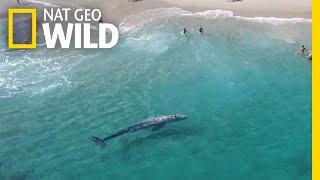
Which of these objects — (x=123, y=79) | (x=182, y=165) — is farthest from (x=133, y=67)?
(x=182, y=165)

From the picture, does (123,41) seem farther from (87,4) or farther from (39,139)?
(39,139)

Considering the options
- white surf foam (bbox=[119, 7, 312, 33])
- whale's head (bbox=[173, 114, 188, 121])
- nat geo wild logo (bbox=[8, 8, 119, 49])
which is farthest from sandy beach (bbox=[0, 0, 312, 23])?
whale's head (bbox=[173, 114, 188, 121])

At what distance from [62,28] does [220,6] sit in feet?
73.1

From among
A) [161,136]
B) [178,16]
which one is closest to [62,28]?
[161,136]

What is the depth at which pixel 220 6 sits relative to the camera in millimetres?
61906

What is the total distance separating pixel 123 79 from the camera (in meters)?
51.0

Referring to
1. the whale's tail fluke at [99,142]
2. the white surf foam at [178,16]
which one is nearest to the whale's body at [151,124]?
the whale's tail fluke at [99,142]

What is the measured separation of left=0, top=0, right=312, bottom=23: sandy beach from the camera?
59.8 meters

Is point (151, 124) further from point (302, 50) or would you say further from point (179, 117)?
point (302, 50)

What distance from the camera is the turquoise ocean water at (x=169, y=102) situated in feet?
134

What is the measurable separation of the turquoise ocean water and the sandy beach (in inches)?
50.1

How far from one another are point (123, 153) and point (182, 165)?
5.18 meters

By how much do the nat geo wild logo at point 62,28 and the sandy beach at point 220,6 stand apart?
316 inches

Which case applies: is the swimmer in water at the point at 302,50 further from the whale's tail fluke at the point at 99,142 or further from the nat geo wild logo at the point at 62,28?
the whale's tail fluke at the point at 99,142
